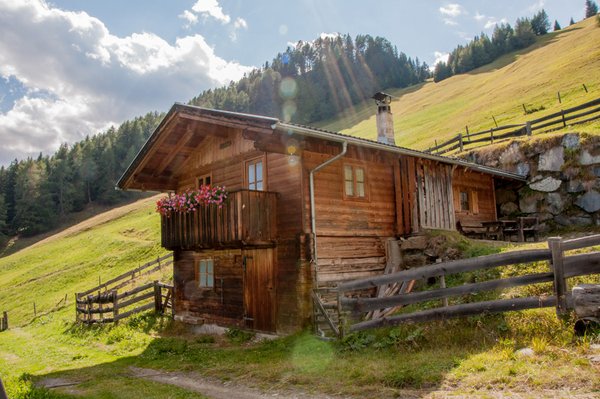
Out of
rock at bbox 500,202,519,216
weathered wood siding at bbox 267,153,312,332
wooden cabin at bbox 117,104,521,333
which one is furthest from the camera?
rock at bbox 500,202,519,216

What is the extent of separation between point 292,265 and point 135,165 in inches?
331

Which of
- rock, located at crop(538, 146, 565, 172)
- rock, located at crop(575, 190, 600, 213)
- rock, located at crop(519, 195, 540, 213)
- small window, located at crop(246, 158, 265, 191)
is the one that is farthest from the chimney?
rock, located at crop(575, 190, 600, 213)

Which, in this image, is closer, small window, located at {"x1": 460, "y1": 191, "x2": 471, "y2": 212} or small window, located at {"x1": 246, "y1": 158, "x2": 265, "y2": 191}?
small window, located at {"x1": 246, "y1": 158, "x2": 265, "y2": 191}

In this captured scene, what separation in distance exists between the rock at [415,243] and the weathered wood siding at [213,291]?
6.14 meters

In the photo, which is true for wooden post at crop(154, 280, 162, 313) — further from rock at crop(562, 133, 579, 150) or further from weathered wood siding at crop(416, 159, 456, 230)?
rock at crop(562, 133, 579, 150)

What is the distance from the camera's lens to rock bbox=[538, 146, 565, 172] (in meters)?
24.2

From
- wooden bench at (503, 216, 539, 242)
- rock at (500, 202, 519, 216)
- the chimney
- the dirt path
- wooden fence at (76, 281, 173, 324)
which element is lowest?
the dirt path

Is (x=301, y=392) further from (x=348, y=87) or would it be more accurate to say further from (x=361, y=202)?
(x=348, y=87)

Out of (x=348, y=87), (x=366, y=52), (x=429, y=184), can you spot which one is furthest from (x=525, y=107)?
(x=366, y=52)

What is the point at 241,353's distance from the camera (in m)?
12.5

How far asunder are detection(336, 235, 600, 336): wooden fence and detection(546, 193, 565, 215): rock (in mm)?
17337

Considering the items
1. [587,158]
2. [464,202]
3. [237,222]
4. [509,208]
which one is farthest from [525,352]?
[509,208]

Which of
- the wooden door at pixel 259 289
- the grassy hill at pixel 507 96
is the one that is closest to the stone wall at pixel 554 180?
the grassy hill at pixel 507 96

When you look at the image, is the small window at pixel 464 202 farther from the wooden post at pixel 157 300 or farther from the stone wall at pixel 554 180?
the wooden post at pixel 157 300
